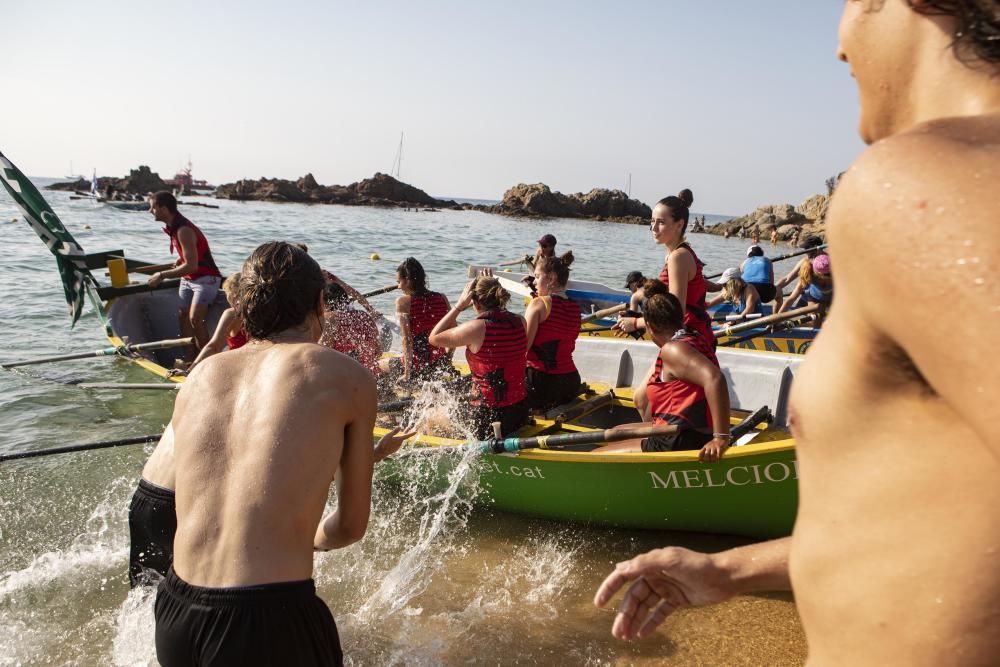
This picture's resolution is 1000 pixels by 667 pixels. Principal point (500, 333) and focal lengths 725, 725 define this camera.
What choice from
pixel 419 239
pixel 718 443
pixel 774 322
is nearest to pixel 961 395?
pixel 718 443

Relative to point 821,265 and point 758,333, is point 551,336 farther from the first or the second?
point 821,265

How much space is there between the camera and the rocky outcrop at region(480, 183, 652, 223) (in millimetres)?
73750

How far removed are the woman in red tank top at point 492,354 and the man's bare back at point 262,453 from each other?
136 inches

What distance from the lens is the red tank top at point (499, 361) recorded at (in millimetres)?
5984

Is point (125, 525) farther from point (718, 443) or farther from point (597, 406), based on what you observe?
point (718, 443)

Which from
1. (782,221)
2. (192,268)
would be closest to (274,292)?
(192,268)

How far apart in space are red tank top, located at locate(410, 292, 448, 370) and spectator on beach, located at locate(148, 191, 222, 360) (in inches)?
119

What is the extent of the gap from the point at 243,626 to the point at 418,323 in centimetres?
542

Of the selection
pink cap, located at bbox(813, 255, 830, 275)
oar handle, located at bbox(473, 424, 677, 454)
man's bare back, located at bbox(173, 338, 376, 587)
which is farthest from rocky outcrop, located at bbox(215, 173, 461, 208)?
man's bare back, located at bbox(173, 338, 376, 587)

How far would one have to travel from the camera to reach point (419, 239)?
40.5 meters

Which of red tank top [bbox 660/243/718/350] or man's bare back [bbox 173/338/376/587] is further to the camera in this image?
red tank top [bbox 660/243/718/350]

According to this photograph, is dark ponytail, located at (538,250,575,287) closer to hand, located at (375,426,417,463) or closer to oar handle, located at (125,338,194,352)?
hand, located at (375,426,417,463)

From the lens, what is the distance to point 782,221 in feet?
179

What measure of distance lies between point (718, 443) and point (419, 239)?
1441 inches
